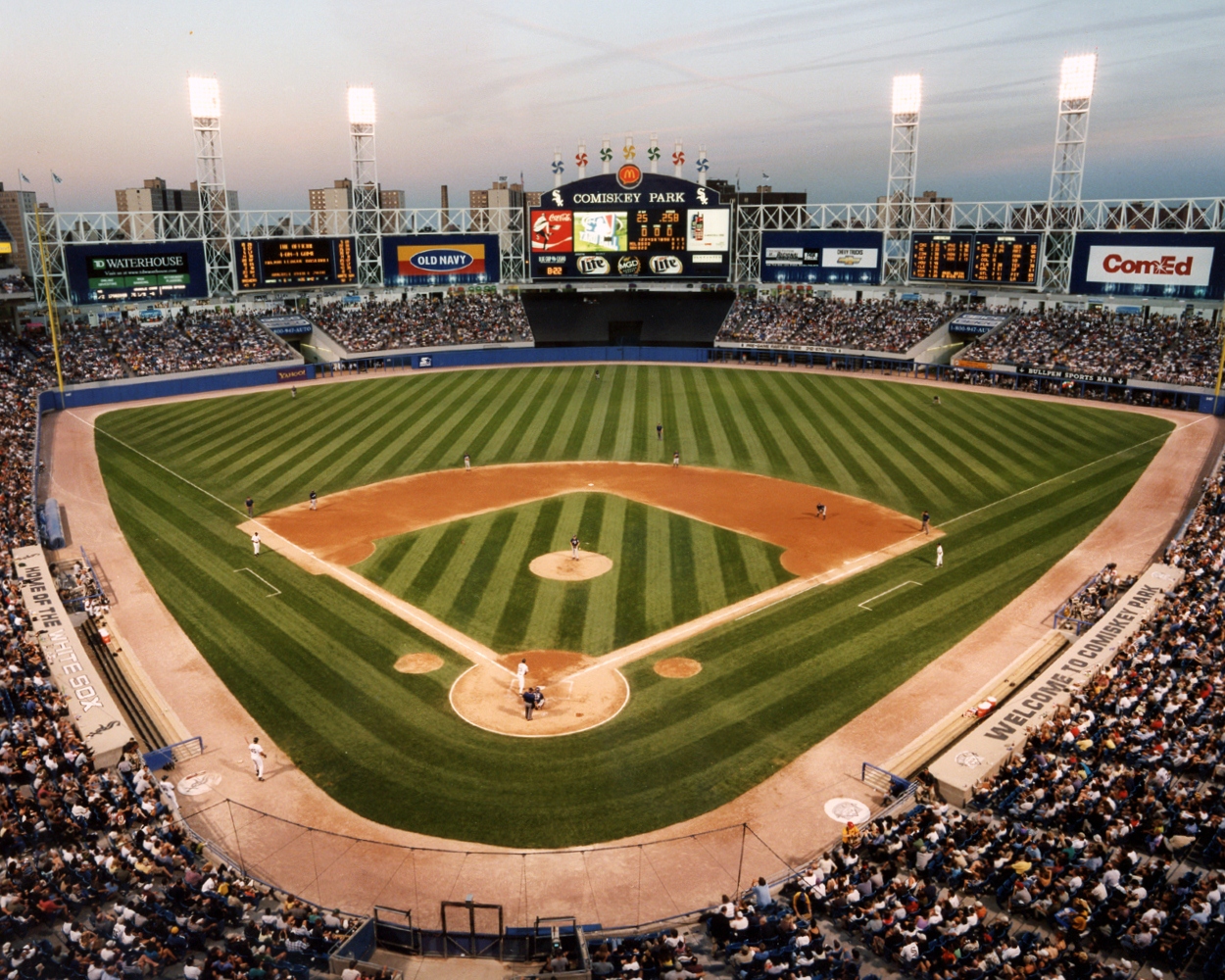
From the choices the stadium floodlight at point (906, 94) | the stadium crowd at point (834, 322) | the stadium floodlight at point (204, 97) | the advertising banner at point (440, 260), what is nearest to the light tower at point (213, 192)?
the stadium floodlight at point (204, 97)

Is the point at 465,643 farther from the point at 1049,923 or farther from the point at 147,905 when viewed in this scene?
the point at 1049,923

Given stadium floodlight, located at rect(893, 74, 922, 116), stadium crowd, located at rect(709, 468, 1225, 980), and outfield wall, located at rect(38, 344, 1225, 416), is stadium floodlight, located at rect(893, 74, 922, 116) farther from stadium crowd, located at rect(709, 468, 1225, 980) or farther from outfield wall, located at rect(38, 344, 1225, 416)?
stadium crowd, located at rect(709, 468, 1225, 980)

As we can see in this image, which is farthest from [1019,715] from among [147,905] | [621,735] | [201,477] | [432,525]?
[201,477]

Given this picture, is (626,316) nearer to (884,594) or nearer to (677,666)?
(884,594)

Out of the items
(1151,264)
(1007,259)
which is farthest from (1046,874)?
(1007,259)

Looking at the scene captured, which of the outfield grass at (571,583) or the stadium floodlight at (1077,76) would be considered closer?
the outfield grass at (571,583)

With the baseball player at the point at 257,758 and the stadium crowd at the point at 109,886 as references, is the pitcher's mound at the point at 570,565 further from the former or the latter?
the stadium crowd at the point at 109,886

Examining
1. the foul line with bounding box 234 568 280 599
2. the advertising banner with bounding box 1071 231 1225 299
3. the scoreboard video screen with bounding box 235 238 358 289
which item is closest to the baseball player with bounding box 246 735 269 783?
the foul line with bounding box 234 568 280 599
